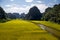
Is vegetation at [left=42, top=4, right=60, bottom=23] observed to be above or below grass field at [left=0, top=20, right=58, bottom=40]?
above

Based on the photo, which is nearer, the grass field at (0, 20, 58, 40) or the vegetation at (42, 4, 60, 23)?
the grass field at (0, 20, 58, 40)

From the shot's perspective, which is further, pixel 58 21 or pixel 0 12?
pixel 0 12

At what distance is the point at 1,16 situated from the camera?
134625 millimetres

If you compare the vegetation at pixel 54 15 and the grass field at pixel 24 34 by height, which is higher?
the vegetation at pixel 54 15

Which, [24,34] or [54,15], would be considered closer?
[24,34]

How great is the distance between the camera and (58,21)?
74.6m

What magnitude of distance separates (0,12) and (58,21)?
79.5 meters

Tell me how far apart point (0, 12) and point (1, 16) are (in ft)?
23.2

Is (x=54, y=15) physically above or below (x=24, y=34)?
above

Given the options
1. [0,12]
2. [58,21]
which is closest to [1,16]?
[0,12]

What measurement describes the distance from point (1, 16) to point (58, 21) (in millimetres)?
73562

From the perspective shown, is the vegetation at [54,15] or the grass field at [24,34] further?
the vegetation at [54,15]

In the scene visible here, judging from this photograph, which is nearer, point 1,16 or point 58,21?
point 58,21

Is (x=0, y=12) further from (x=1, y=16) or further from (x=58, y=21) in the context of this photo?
(x=58, y=21)
